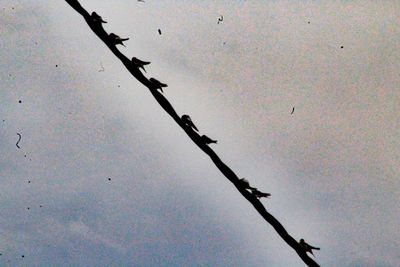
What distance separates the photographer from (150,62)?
3.39m

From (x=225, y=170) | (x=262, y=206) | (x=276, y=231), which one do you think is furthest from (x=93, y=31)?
(x=276, y=231)

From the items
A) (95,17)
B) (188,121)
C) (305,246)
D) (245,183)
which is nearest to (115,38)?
(95,17)

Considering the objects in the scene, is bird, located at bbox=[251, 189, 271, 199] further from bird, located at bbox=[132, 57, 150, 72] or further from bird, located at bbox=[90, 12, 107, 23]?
bird, located at bbox=[90, 12, 107, 23]

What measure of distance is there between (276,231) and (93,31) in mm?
2134

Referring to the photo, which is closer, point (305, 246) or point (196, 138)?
point (305, 246)

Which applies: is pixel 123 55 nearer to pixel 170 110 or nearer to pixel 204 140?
pixel 170 110

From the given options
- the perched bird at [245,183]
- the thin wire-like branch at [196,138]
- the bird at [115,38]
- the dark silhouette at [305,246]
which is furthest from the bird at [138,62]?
the dark silhouette at [305,246]

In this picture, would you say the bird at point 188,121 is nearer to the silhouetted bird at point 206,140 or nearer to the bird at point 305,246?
the silhouetted bird at point 206,140

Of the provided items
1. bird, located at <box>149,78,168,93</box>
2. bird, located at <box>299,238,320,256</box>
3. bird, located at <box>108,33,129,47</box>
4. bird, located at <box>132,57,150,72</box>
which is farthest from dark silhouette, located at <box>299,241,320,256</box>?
bird, located at <box>108,33,129,47</box>

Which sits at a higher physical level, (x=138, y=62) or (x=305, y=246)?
(x=138, y=62)

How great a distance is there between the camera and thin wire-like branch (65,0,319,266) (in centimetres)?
328

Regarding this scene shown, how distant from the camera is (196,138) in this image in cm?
338

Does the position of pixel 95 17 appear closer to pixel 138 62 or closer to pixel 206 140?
pixel 138 62

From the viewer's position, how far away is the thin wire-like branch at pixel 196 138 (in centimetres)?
328
